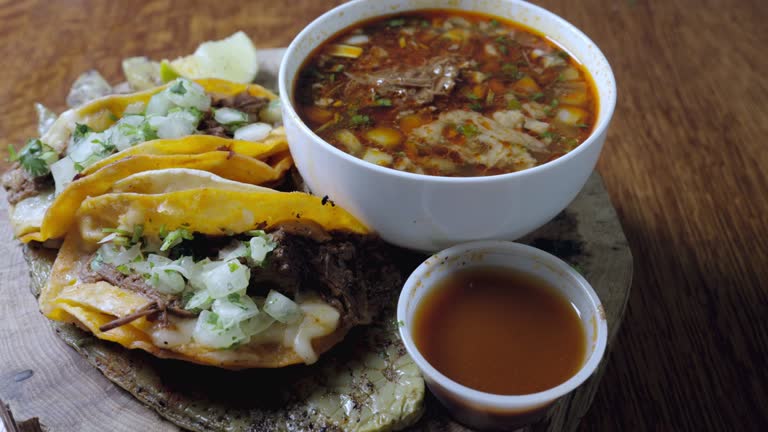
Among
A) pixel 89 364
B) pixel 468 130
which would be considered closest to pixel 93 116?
pixel 89 364

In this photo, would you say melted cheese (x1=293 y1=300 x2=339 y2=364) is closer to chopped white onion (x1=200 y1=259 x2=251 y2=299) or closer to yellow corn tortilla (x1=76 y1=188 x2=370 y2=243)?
chopped white onion (x1=200 y1=259 x2=251 y2=299)

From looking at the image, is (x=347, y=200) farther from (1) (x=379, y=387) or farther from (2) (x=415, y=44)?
(2) (x=415, y=44)

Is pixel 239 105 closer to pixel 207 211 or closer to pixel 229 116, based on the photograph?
pixel 229 116

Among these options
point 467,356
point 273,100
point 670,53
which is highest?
point 273,100

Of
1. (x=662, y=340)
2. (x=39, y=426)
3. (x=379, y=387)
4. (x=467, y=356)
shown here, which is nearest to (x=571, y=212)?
(x=662, y=340)

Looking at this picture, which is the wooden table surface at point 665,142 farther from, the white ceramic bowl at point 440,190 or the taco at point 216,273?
the taco at point 216,273

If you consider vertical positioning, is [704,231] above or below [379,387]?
below

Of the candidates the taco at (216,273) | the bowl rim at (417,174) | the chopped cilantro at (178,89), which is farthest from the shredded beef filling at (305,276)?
the chopped cilantro at (178,89)
